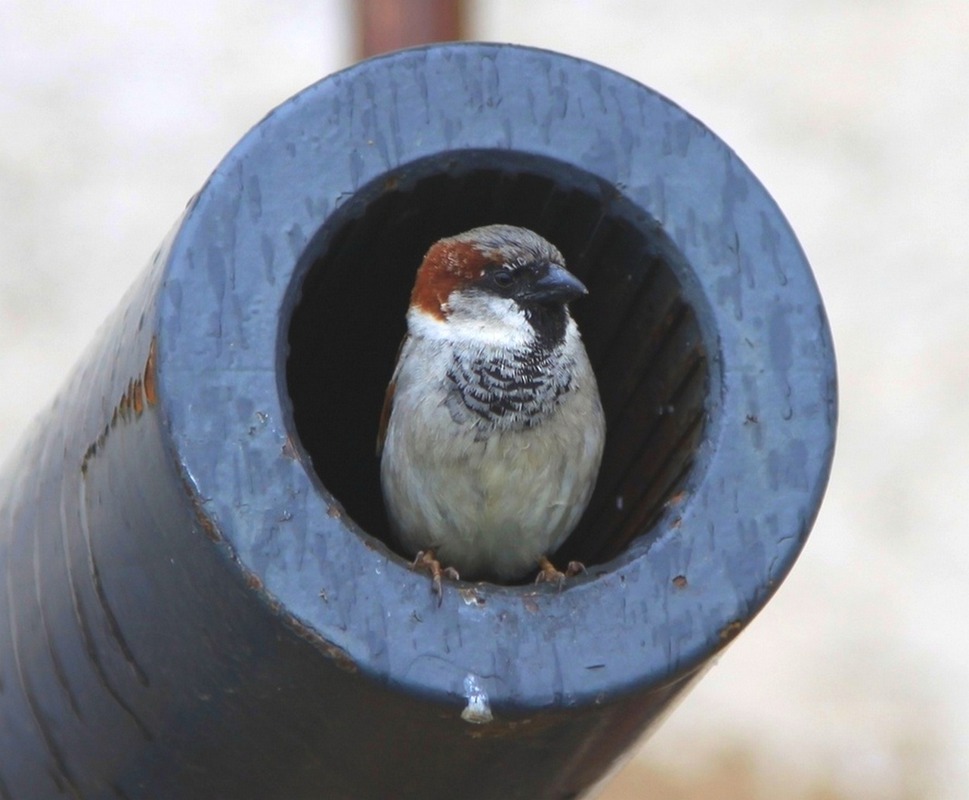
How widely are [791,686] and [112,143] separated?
311cm

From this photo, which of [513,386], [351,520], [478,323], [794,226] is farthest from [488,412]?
[794,226]

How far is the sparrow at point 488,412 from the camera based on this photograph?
2.64 m

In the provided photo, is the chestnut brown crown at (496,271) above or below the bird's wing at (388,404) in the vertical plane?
above

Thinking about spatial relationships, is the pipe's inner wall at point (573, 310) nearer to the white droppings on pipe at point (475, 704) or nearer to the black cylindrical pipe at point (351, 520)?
the black cylindrical pipe at point (351, 520)

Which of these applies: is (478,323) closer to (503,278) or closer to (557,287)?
(503,278)

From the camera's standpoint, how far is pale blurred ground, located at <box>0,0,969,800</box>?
5.16m

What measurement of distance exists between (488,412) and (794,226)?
3.24 meters

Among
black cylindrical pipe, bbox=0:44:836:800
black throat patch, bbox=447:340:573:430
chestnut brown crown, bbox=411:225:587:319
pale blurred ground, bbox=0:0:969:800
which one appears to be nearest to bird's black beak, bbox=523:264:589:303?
chestnut brown crown, bbox=411:225:587:319

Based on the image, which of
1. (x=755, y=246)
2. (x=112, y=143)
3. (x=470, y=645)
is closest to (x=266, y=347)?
(x=470, y=645)

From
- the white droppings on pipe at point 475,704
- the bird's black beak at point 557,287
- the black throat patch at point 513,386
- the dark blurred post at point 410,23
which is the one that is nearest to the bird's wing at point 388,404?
the black throat patch at point 513,386

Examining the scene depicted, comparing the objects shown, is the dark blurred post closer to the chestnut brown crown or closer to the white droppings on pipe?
the chestnut brown crown

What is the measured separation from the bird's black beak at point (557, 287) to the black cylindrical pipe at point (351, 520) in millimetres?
260

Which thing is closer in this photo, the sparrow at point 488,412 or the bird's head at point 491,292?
the bird's head at point 491,292

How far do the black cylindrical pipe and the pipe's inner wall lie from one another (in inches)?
0.4
